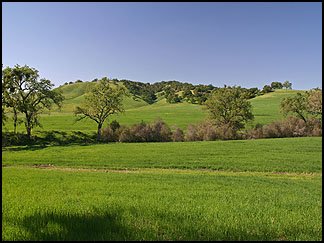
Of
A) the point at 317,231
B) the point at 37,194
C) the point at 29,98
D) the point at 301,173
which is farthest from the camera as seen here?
the point at 29,98

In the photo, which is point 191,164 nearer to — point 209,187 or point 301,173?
point 301,173

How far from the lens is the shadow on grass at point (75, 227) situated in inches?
283

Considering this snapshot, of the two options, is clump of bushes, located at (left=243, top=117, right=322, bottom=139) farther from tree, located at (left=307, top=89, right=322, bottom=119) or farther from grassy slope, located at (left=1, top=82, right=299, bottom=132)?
grassy slope, located at (left=1, top=82, right=299, bottom=132)

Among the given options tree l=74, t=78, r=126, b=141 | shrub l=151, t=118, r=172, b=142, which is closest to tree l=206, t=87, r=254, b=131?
shrub l=151, t=118, r=172, b=142

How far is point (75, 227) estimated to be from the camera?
25.4 ft

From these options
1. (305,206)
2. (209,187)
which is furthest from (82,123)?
(305,206)

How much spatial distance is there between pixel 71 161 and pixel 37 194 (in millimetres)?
18893

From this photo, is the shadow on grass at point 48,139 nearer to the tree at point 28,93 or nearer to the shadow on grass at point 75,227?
the tree at point 28,93

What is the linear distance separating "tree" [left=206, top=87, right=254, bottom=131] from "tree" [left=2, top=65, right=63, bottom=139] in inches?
1126

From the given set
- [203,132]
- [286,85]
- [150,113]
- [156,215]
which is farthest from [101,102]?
[286,85]

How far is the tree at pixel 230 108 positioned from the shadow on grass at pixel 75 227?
49111mm

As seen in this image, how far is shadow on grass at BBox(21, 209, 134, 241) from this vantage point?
7.18 meters

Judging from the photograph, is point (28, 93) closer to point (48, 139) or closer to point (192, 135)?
point (48, 139)

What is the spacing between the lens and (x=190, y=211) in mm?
9656
